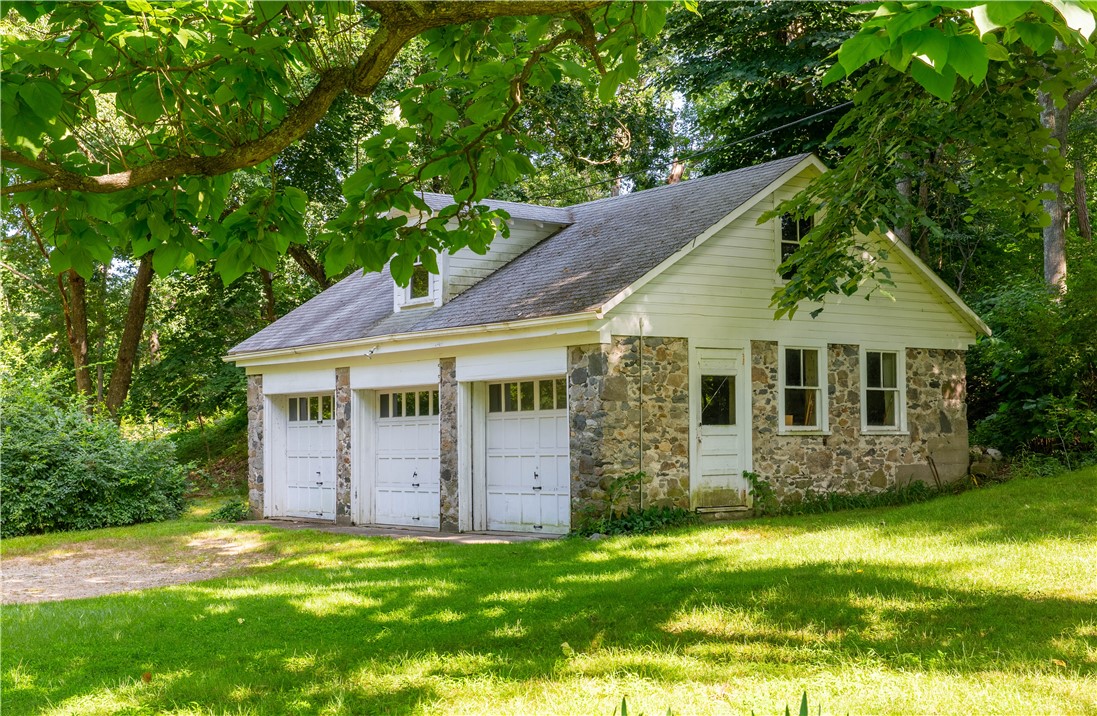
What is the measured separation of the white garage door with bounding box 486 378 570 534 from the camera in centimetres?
1445

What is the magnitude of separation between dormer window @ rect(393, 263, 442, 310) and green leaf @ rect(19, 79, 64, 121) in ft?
41.8

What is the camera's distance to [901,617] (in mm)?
7391

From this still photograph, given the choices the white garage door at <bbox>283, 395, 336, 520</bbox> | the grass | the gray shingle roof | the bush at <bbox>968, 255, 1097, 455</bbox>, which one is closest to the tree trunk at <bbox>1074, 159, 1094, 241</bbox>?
the bush at <bbox>968, 255, 1097, 455</bbox>

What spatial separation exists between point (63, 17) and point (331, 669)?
404cm

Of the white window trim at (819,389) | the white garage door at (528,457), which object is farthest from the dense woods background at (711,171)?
the white garage door at (528,457)

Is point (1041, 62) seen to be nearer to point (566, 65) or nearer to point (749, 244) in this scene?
point (749, 244)

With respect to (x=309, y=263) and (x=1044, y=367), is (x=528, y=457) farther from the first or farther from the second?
(x=309, y=263)

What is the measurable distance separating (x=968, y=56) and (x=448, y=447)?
42.6ft

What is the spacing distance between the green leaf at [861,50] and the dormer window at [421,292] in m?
13.9

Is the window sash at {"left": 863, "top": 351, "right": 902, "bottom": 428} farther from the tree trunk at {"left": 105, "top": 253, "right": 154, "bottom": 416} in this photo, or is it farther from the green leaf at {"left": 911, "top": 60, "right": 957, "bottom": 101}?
the tree trunk at {"left": 105, "top": 253, "right": 154, "bottom": 416}

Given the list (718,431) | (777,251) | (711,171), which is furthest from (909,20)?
(711,171)

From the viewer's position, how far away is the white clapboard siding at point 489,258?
17.0 metres

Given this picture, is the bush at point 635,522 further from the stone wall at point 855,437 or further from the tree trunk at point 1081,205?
the tree trunk at point 1081,205

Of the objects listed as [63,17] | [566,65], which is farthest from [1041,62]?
[63,17]
